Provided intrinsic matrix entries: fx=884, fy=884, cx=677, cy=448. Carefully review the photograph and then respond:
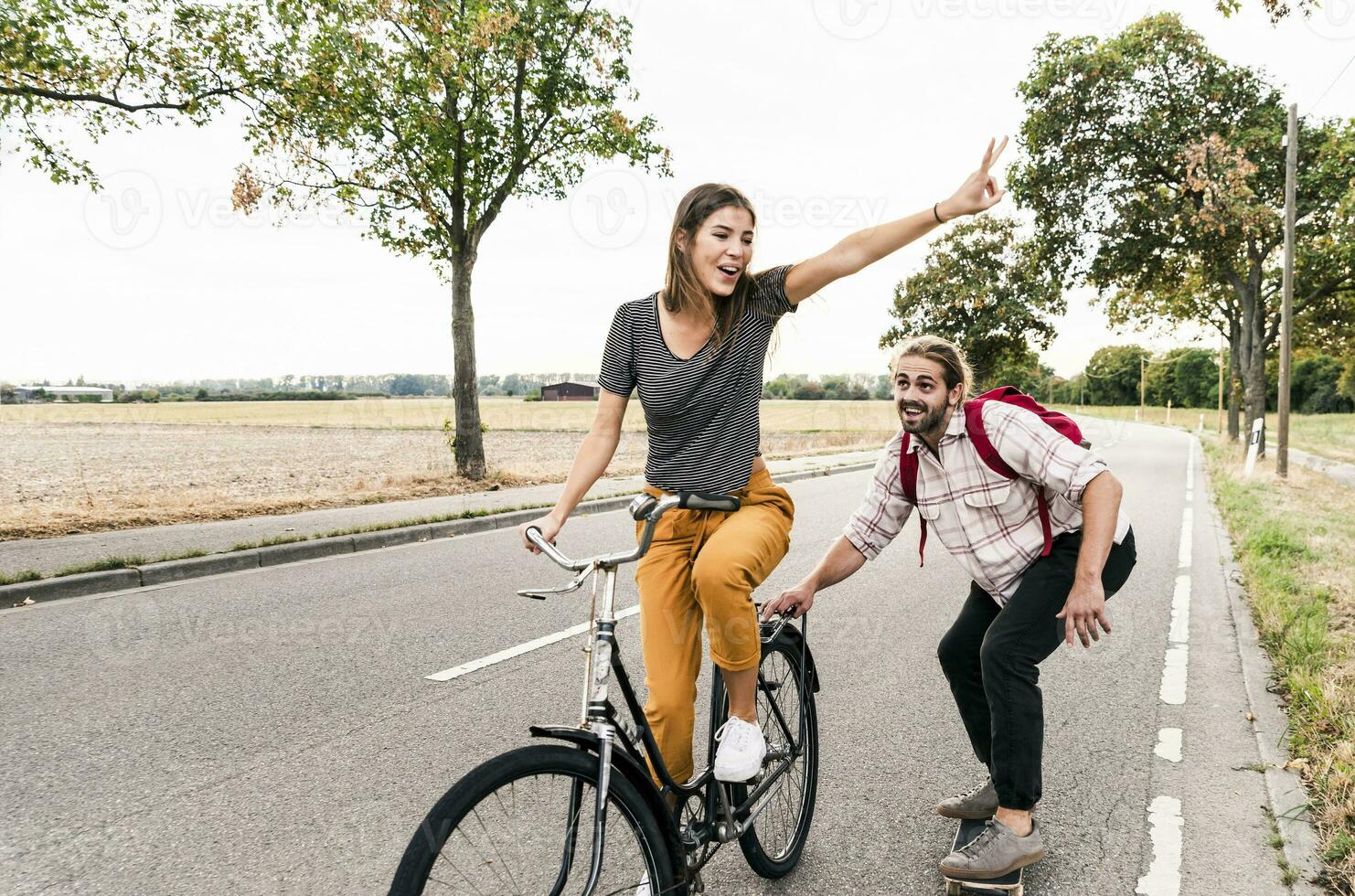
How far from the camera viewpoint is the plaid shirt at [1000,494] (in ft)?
8.89

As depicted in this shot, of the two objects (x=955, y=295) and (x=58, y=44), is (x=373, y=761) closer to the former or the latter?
(x=58, y=44)

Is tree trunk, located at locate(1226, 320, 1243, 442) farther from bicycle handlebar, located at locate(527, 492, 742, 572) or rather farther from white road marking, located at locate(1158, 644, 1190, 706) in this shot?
bicycle handlebar, located at locate(527, 492, 742, 572)

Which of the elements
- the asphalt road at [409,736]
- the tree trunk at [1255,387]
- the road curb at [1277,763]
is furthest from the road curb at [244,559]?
the tree trunk at [1255,387]

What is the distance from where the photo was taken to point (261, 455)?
1109 inches

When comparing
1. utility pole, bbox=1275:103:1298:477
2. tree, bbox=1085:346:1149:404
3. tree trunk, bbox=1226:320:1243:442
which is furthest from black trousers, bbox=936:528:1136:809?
tree, bbox=1085:346:1149:404

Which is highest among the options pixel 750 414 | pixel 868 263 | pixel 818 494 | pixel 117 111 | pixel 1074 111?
pixel 1074 111

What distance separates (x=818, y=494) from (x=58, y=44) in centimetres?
1173

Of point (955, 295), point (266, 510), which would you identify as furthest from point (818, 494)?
point (955, 295)

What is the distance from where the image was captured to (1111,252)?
22172 mm

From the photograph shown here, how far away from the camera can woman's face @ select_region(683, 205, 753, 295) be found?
2369mm

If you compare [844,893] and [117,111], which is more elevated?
[117,111]

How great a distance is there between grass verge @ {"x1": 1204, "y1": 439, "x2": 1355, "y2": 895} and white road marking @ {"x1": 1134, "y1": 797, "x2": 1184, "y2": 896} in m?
0.42

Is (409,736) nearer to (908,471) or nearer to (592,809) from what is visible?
(592,809)

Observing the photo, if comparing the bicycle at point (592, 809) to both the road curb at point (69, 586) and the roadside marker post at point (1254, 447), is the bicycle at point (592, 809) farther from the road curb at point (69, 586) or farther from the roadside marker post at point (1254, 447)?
the roadside marker post at point (1254, 447)
